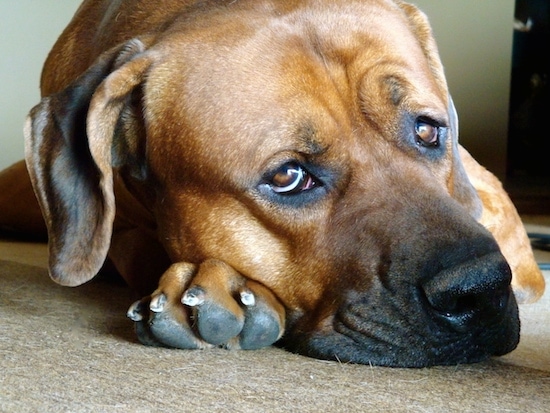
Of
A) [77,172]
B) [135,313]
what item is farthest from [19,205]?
[135,313]

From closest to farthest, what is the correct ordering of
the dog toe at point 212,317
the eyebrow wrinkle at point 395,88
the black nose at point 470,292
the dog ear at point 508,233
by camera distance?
the black nose at point 470,292 < the dog toe at point 212,317 < the eyebrow wrinkle at point 395,88 < the dog ear at point 508,233

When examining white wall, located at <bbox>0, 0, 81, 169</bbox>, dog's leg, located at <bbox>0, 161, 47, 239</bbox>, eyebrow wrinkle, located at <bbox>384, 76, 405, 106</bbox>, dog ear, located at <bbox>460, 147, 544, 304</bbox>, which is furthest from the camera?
white wall, located at <bbox>0, 0, 81, 169</bbox>

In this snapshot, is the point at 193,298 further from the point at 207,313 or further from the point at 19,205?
the point at 19,205

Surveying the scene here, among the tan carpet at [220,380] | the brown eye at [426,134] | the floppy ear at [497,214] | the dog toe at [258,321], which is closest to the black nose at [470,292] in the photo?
the tan carpet at [220,380]

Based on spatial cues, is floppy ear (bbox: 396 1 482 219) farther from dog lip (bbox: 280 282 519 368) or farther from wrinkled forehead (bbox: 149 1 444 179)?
dog lip (bbox: 280 282 519 368)

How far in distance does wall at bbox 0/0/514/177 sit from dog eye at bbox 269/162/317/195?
465cm

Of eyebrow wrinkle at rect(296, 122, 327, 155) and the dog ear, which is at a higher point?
eyebrow wrinkle at rect(296, 122, 327, 155)

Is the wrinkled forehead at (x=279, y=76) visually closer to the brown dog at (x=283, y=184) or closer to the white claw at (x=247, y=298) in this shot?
the brown dog at (x=283, y=184)

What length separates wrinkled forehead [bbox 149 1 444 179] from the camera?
1.93 meters

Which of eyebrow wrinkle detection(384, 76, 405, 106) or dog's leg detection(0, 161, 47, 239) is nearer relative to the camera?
eyebrow wrinkle detection(384, 76, 405, 106)

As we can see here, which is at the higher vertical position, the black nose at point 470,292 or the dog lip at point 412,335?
the black nose at point 470,292

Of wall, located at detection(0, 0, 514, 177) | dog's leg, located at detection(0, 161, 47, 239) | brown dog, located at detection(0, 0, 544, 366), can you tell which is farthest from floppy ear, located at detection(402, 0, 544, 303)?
wall, located at detection(0, 0, 514, 177)

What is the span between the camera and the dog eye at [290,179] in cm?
194

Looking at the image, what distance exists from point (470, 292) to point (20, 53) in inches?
205
